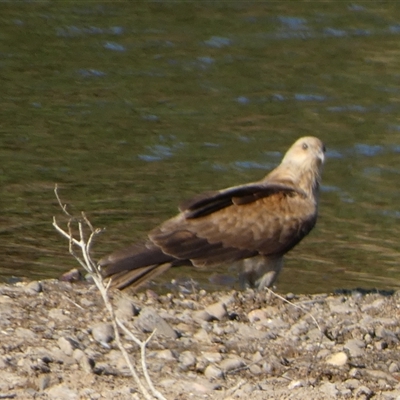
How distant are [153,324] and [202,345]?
0.33 m

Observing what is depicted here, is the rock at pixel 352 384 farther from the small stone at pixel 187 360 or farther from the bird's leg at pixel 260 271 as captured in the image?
the bird's leg at pixel 260 271

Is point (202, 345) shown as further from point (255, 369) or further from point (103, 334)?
point (103, 334)

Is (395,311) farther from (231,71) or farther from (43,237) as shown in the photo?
(231,71)

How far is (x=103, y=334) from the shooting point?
6.49 m

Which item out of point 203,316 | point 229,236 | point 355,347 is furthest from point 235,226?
point 355,347

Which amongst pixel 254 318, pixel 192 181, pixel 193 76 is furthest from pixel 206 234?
pixel 193 76

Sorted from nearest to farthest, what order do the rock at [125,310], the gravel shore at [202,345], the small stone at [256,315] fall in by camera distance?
the gravel shore at [202,345] → the rock at [125,310] → the small stone at [256,315]

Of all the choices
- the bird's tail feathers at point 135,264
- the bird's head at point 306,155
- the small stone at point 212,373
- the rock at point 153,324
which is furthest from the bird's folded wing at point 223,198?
the small stone at point 212,373

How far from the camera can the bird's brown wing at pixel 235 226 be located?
7.91m

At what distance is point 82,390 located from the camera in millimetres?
5770

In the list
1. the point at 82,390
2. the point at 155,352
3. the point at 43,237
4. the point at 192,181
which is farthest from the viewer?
the point at 192,181

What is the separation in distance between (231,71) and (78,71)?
200cm

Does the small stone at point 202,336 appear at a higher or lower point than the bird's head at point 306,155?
lower

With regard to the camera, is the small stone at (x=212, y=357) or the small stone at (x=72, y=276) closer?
the small stone at (x=212, y=357)
